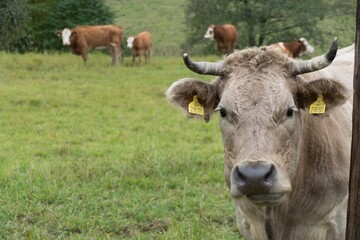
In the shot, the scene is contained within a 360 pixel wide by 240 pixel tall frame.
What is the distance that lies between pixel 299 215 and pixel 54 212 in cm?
289

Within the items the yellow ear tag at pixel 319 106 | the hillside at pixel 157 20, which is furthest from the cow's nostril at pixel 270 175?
the hillside at pixel 157 20

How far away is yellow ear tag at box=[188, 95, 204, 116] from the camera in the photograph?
4.76 meters

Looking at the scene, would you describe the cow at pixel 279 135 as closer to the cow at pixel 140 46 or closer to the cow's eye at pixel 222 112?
the cow's eye at pixel 222 112

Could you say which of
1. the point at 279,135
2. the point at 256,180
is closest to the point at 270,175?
the point at 256,180

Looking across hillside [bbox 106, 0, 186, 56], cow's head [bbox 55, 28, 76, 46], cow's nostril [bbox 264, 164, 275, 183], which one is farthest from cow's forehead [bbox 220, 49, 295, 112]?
hillside [bbox 106, 0, 186, 56]

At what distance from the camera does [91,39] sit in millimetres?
25531

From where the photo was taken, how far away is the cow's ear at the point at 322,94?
447 cm

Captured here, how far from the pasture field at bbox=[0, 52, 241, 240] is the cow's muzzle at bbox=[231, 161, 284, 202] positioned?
2.19 m

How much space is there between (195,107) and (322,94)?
0.87 metres

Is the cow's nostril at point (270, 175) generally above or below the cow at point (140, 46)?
above

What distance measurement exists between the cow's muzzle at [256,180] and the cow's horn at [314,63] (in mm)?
824

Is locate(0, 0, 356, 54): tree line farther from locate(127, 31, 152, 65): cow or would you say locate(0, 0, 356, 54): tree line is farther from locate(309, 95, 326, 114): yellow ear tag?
locate(309, 95, 326, 114): yellow ear tag

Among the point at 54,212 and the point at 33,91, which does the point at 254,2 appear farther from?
the point at 54,212

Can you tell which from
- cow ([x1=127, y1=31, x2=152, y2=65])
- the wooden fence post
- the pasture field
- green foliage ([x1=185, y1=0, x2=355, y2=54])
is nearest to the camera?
the wooden fence post
